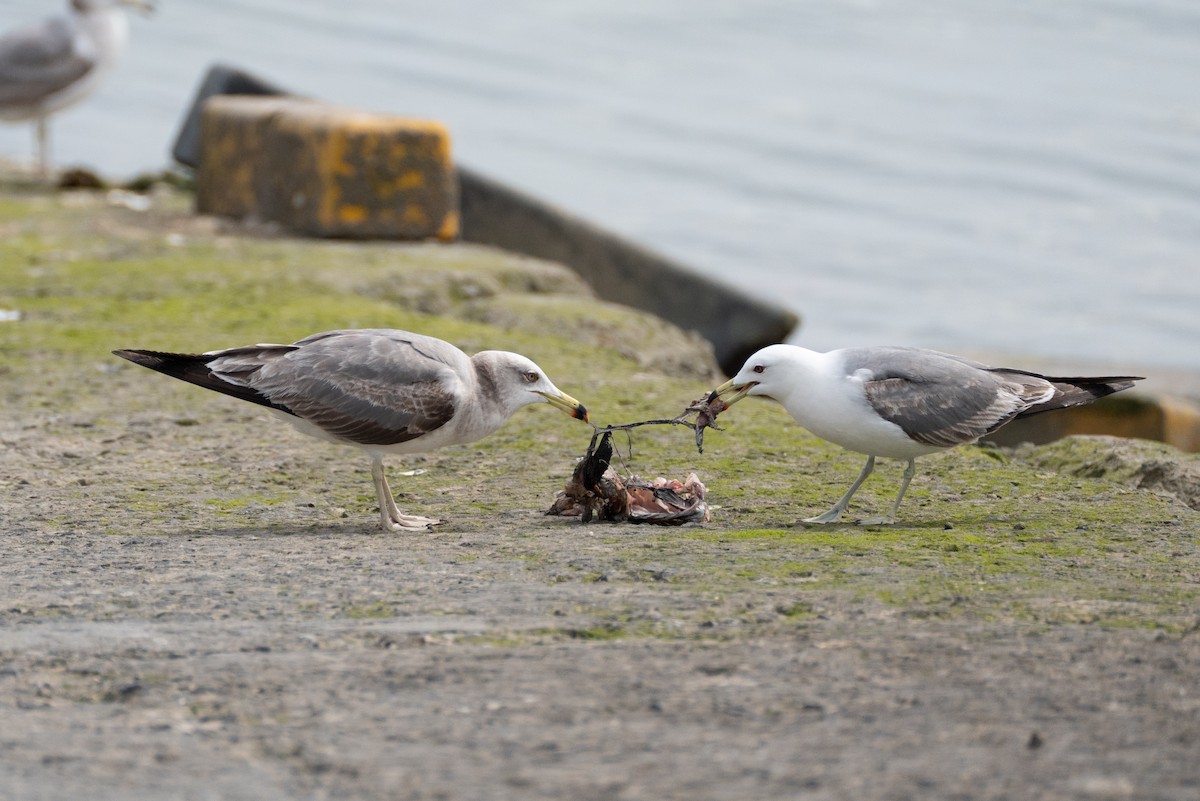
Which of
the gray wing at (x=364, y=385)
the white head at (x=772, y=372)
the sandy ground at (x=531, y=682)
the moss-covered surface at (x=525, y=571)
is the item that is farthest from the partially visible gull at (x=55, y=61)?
the white head at (x=772, y=372)

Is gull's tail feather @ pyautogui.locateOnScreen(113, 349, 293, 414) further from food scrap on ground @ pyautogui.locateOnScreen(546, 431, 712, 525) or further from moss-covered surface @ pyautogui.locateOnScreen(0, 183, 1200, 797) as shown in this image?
food scrap on ground @ pyautogui.locateOnScreen(546, 431, 712, 525)

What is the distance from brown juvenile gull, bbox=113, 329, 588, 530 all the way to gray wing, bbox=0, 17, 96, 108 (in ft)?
26.1

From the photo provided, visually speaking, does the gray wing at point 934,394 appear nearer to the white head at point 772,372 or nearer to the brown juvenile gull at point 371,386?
the white head at point 772,372

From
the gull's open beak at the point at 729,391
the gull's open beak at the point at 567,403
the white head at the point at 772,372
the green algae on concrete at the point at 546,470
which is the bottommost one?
the green algae on concrete at the point at 546,470

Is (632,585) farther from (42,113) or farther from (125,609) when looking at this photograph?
(42,113)

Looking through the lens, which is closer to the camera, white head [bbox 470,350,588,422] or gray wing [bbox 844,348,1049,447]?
gray wing [bbox 844,348,1049,447]

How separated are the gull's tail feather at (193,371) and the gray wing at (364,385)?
2 cm

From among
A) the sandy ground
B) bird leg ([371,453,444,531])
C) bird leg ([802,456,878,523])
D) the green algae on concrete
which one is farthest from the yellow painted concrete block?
bird leg ([802,456,878,523])

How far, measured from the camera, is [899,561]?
4.06m

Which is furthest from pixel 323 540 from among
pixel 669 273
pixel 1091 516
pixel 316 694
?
pixel 669 273

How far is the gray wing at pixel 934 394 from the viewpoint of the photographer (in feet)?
15.1

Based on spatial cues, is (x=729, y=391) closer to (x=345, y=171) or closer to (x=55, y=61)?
(x=345, y=171)

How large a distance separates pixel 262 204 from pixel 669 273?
2707 mm

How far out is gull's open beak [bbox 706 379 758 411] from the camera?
4.81m
